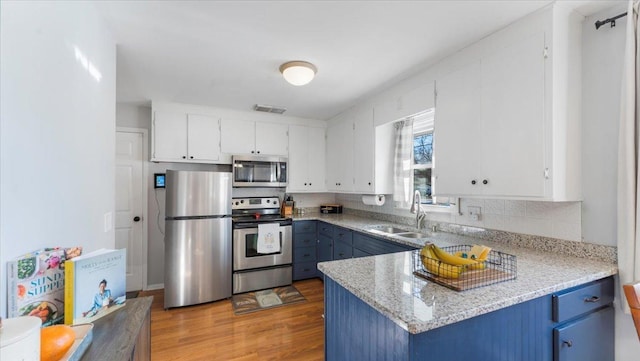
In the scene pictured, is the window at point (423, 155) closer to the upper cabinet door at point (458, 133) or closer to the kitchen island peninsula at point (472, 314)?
the upper cabinet door at point (458, 133)

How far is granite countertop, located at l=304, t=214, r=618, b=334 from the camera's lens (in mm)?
968

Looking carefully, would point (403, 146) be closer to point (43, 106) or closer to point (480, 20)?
point (480, 20)

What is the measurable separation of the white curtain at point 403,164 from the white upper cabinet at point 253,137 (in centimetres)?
167

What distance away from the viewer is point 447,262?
1257 millimetres

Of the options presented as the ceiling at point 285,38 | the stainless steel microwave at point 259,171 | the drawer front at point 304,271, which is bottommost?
the drawer front at point 304,271

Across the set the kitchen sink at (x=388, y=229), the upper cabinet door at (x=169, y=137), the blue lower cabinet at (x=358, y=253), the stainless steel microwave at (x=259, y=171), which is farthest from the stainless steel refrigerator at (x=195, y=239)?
the kitchen sink at (x=388, y=229)

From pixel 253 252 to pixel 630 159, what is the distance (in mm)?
3371

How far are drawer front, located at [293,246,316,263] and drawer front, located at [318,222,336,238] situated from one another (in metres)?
0.30

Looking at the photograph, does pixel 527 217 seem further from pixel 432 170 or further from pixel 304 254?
pixel 304 254

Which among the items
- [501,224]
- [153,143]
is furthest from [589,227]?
[153,143]

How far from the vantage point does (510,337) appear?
115 centimetres

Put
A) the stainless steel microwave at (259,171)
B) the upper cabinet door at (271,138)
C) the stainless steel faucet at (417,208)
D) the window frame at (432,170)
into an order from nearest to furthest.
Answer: the window frame at (432,170), the stainless steel faucet at (417,208), the stainless steel microwave at (259,171), the upper cabinet door at (271,138)

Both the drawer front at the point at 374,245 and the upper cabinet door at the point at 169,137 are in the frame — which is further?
the upper cabinet door at the point at 169,137

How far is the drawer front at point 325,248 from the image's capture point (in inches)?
137
